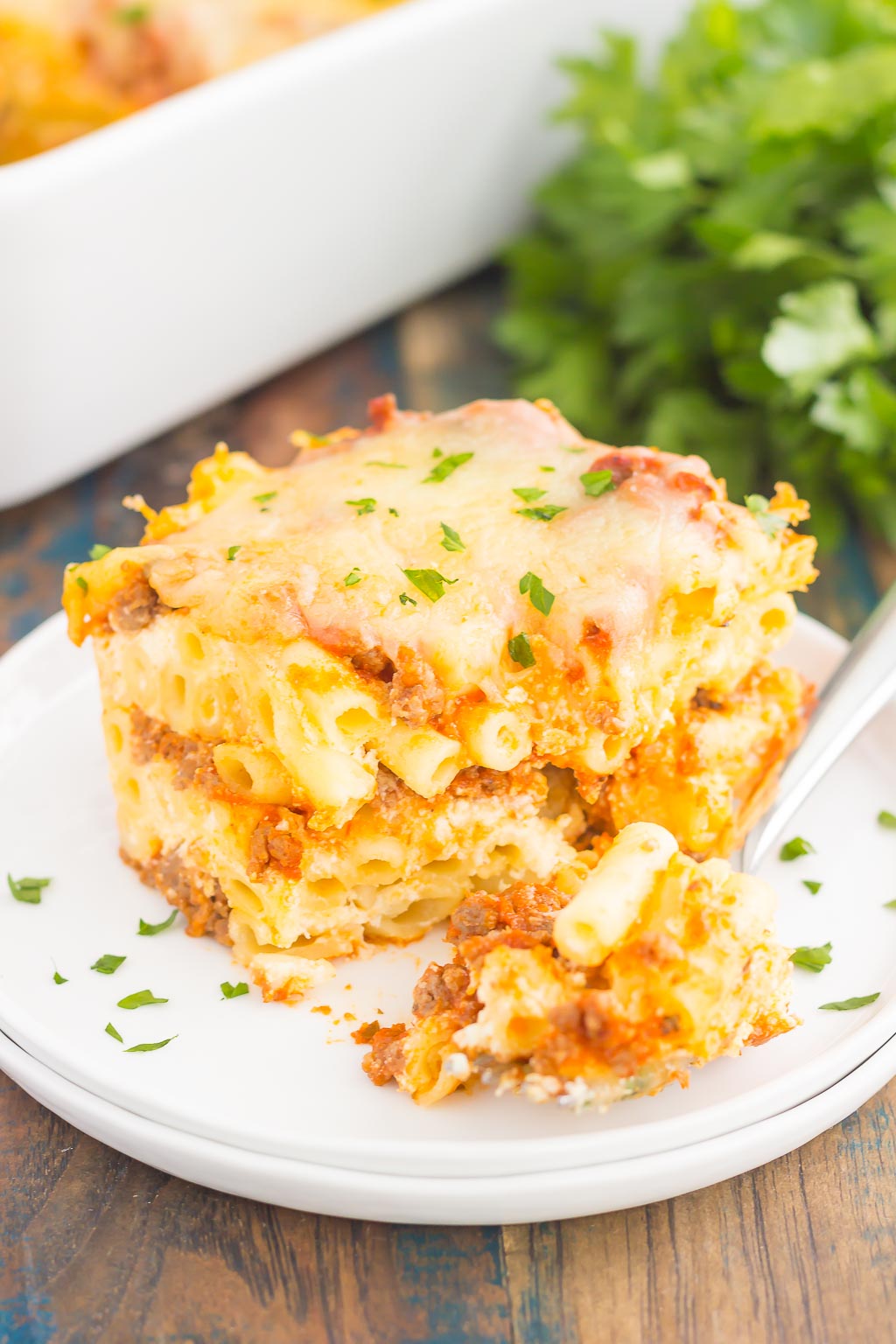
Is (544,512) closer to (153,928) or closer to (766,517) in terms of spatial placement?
(766,517)

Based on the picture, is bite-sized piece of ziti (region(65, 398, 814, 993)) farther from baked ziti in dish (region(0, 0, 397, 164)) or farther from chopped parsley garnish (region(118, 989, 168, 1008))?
baked ziti in dish (region(0, 0, 397, 164))

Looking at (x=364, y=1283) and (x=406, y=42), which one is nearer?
(x=364, y=1283)

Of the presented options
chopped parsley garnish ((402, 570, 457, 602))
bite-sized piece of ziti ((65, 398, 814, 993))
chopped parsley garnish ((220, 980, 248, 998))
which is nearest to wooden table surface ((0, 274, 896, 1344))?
chopped parsley garnish ((220, 980, 248, 998))

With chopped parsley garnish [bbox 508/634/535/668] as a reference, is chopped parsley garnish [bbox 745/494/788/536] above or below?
below

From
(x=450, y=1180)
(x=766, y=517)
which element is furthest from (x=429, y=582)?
(x=450, y=1180)

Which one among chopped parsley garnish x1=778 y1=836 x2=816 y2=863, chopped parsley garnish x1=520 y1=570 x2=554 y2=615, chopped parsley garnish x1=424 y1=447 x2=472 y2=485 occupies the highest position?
chopped parsley garnish x1=424 y1=447 x2=472 y2=485

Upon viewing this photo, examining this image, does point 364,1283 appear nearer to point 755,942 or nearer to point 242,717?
point 755,942

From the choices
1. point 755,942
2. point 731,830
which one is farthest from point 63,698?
point 755,942

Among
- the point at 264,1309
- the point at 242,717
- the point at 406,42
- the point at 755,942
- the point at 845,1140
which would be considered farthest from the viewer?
the point at 406,42
